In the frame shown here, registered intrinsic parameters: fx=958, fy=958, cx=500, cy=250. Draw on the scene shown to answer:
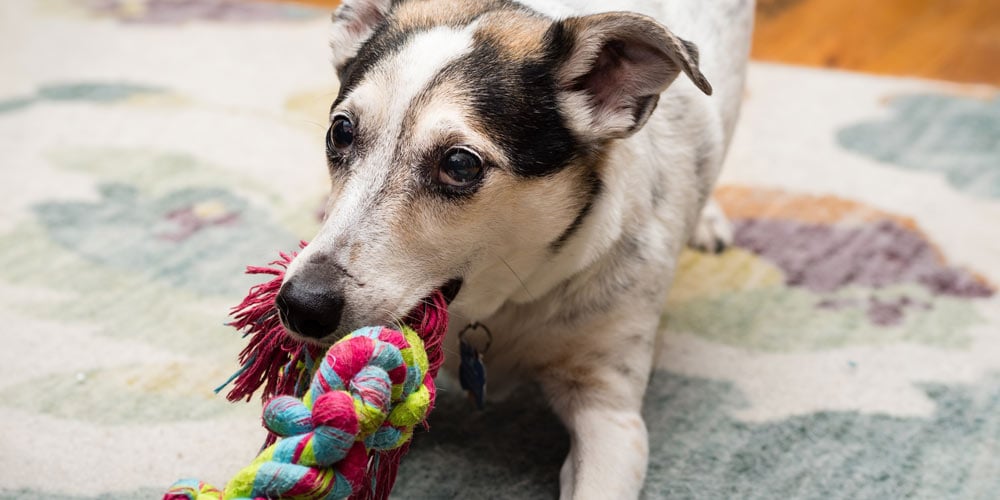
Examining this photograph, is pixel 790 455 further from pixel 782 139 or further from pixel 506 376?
pixel 782 139

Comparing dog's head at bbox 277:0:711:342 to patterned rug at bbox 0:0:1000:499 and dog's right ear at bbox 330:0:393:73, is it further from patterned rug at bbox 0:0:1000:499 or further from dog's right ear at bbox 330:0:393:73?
patterned rug at bbox 0:0:1000:499

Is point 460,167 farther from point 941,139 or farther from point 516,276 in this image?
point 941,139

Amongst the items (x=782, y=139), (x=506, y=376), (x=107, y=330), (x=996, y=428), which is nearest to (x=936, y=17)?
(x=782, y=139)

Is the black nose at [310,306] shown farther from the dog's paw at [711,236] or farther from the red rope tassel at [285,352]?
the dog's paw at [711,236]

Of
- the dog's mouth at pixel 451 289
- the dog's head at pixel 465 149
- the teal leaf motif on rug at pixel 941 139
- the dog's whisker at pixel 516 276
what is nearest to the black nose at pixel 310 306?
the dog's head at pixel 465 149

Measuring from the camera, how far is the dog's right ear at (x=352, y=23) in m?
1.82

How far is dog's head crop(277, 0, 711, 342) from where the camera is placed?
1465mm

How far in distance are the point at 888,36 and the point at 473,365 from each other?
3.30 m

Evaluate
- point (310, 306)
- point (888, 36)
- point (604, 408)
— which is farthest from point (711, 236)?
point (888, 36)

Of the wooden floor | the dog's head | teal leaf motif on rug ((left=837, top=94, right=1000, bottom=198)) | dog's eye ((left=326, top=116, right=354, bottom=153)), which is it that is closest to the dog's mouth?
the dog's head

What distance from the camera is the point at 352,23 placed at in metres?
1.85

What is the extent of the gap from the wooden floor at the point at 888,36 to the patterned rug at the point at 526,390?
352mm

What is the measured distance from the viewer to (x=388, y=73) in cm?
157

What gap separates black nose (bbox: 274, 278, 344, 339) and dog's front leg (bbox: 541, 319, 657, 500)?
57 centimetres
